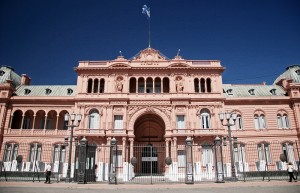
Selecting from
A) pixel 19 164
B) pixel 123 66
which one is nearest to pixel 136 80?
pixel 123 66

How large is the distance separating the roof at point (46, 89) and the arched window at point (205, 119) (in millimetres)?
20247

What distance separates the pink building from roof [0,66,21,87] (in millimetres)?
2237

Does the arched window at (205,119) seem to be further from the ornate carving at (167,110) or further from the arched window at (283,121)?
the arched window at (283,121)

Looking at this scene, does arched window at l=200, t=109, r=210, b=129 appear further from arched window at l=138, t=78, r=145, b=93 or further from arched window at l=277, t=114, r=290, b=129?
arched window at l=277, t=114, r=290, b=129

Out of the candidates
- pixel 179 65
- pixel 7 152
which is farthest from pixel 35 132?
pixel 179 65

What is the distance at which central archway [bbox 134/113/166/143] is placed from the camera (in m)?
38.2

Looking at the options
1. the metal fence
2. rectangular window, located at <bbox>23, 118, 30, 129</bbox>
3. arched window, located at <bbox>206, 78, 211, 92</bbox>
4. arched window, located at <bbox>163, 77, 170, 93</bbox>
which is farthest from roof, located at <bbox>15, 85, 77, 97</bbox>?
arched window, located at <bbox>206, 78, 211, 92</bbox>

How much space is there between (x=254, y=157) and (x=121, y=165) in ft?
59.6

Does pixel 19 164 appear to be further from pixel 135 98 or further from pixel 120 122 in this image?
pixel 135 98

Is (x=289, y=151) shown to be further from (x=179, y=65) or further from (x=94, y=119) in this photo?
(x=94, y=119)

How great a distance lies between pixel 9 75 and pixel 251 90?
40.0m

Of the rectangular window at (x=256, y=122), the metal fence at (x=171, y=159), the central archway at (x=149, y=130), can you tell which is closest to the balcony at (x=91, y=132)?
the metal fence at (x=171, y=159)

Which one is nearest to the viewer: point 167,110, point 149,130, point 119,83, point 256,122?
point 167,110

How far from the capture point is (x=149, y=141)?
37188 mm
